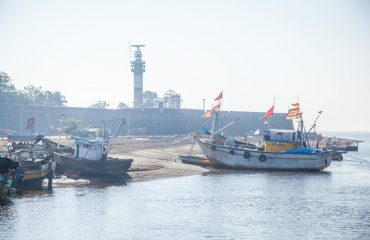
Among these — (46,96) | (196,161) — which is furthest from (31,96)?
(196,161)

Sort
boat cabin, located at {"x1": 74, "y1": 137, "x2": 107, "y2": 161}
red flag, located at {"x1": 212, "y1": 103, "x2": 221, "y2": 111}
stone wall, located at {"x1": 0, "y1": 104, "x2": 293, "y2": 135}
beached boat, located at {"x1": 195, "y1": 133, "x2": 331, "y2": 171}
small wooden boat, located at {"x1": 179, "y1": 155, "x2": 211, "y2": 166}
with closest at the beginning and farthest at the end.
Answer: boat cabin, located at {"x1": 74, "y1": 137, "x2": 107, "y2": 161} < beached boat, located at {"x1": 195, "y1": 133, "x2": 331, "y2": 171} < red flag, located at {"x1": 212, "y1": 103, "x2": 221, "y2": 111} < small wooden boat, located at {"x1": 179, "y1": 155, "x2": 211, "y2": 166} < stone wall, located at {"x1": 0, "y1": 104, "x2": 293, "y2": 135}

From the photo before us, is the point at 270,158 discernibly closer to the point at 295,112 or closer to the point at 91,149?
the point at 295,112

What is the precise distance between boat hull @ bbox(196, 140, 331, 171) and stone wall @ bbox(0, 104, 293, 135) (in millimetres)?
64025

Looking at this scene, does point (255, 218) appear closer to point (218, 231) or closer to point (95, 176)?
point (218, 231)

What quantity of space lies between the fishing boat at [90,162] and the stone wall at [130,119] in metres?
69.2

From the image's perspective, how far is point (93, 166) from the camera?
43.9 m

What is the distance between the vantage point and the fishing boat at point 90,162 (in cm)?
4397

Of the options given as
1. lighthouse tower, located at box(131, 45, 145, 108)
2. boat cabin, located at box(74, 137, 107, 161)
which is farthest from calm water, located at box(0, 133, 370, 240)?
lighthouse tower, located at box(131, 45, 145, 108)

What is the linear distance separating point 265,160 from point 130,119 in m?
79.9

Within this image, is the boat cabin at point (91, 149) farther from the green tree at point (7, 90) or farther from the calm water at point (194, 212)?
the green tree at point (7, 90)

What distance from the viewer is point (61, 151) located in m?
50.6

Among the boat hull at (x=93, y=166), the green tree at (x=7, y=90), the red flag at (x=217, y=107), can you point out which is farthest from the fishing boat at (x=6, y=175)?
the green tree at (x=7, y=90)

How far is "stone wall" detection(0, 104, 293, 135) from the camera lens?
11589 cm

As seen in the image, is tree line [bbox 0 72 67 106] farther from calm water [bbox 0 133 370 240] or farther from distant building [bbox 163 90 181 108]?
calm water [bbox 0 133 370 240]
